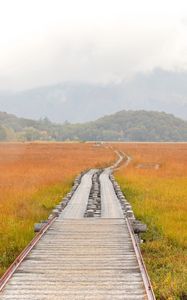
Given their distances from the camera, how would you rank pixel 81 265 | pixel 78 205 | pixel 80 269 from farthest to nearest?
1. pixel 78 205
2. pixel 81 265
3. pixel 80 269

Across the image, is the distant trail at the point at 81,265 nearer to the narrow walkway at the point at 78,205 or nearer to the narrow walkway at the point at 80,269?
the narrow walkway at the point at 80,269

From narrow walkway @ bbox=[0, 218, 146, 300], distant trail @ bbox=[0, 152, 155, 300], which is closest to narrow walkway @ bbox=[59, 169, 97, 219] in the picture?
distant trail @ bbox=[0, 152, 155, 300]

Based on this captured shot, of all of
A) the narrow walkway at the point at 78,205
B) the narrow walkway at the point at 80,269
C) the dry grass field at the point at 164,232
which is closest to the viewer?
the narrow walkway at the point at 80,269

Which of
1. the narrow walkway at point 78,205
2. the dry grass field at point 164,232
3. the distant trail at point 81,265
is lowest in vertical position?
the dry grass field at point 164,232

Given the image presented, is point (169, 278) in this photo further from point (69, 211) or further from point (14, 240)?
point (69, 211)

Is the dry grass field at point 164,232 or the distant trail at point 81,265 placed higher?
the distant trail at point 81,265

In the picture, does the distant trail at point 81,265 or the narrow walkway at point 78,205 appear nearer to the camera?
the distant trail at point 81,265

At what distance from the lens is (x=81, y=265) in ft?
34.8

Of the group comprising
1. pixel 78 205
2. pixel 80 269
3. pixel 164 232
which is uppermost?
pixel 80 269

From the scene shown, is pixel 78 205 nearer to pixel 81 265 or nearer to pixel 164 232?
pixel 164 232

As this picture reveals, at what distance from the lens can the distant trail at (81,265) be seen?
8.69 meters

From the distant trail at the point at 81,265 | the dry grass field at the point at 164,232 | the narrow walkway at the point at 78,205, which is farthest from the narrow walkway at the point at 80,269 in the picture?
the narrow walkway at the point at 78,205

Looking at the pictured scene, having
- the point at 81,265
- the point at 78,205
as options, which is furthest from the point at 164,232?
the point at 81,265

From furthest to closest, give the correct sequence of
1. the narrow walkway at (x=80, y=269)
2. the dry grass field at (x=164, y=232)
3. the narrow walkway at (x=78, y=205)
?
the narrow walkway at (x=78, y=205), the dry grass field at (x=164, y=232), the narrow walkway at (x=80, y=269)
